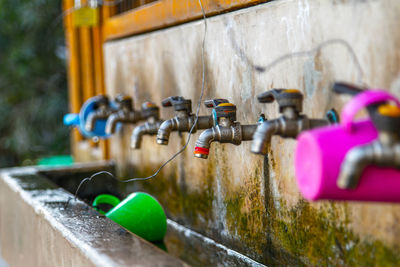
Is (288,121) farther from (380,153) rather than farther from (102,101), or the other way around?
(102,101)

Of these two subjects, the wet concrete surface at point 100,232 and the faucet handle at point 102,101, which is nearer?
the wet concrete surface at point 100,232

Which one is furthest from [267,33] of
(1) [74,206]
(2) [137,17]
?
(2) [137,17]

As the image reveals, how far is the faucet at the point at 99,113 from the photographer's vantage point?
333 centimetres

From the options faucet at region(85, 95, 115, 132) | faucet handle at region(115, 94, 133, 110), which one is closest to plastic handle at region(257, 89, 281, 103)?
faucet handle at region(115, 94, 133, 110)

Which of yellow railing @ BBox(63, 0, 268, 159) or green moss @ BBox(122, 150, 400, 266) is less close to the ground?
yellow railing @ BBox(63, 0, 268, 159)

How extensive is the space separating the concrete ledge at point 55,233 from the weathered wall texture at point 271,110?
24.2 inches

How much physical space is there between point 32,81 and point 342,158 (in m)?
7.98

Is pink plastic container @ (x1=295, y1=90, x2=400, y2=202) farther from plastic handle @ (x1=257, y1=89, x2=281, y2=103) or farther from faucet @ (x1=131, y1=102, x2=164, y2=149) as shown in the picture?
faucet @ (x1=131, y1=102, x2=164, y2=149)

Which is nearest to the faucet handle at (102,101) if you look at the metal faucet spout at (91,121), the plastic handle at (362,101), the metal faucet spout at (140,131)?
the metal faucet spout at (91,121)

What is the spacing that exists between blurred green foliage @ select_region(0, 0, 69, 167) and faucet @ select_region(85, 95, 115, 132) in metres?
4.92

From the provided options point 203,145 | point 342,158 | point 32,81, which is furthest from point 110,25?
point 32,81

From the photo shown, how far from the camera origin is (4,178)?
357 cm

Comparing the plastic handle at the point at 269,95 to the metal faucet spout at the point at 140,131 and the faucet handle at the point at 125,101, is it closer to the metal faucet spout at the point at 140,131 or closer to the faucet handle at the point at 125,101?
the metal faucet spout at the point at 140,131

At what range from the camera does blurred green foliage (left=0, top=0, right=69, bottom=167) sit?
8250 mm
